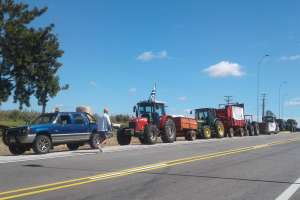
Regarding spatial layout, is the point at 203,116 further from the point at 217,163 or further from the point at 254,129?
the point at 217,163

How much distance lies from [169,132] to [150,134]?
2400mm

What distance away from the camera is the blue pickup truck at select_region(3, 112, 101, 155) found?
20.6 m

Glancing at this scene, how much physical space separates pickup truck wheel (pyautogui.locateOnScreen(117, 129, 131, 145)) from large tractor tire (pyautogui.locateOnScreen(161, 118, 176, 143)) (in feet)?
7.18

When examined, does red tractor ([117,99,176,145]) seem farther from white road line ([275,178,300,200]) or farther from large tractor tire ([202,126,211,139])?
white road line ([275,178,300,200])

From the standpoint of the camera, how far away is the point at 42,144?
2083 centimetres

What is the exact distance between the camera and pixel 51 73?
48531 millimetres

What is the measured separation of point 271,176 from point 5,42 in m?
35.6

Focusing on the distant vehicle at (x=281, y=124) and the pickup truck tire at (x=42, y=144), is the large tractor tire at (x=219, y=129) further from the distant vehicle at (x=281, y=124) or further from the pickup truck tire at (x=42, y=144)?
the distant vehicle at (x=281, y=124)

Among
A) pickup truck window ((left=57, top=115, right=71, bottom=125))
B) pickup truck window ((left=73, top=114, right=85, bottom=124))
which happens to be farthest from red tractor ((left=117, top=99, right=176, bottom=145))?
pickup truck window ((left=57, top=115, right=71, bottom=125))

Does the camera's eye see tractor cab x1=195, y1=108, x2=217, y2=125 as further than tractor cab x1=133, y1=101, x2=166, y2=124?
Yes

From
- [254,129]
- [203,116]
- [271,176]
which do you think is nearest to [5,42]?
[203,116]

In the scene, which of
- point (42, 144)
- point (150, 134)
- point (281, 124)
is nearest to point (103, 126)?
point (42, 144)

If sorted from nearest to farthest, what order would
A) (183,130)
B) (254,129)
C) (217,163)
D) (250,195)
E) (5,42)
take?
(250,195)
(217,163)
(183,130)
(5,42)
(254,129)

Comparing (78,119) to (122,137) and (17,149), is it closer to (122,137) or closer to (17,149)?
(17,149)
